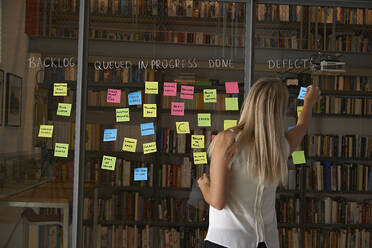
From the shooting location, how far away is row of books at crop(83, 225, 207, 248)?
3.45 m

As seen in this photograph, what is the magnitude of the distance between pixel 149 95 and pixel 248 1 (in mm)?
1213

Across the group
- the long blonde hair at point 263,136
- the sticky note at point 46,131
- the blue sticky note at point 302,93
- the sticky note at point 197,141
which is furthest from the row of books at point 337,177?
the sticky note at point 46,131

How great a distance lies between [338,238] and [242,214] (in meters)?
2.06

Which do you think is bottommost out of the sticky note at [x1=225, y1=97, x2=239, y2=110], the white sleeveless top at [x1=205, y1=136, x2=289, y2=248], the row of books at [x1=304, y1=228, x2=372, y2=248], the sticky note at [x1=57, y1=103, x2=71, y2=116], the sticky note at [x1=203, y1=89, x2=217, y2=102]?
the row of books at [x1=304, y1=228, x2=372, y2=248]

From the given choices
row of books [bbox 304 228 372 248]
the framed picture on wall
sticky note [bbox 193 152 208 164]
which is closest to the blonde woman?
sticky note [bbox 193 152 208 164]

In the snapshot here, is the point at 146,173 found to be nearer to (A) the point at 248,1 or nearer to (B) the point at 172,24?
(B) the point at 172,24

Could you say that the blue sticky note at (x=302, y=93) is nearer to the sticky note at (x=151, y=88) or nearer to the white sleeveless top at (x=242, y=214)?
the sticky note at (x=151, y=88)

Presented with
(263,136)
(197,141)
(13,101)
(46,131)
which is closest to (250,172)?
(263,136)

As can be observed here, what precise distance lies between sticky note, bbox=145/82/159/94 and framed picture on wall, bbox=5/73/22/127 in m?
1.08

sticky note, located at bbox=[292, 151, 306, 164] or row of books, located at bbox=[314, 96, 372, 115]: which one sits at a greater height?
row of books, located at bbox=[314, 96, 372, 115]

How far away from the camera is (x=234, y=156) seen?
1865 millimetres

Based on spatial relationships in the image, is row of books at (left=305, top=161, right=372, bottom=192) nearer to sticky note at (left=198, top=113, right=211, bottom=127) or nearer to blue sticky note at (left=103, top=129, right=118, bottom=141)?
sticky note at (left=198, top=113, right=211, bottom=127)

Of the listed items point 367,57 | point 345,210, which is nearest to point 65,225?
point 345,210

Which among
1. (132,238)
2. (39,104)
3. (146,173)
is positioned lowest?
(132,238)
